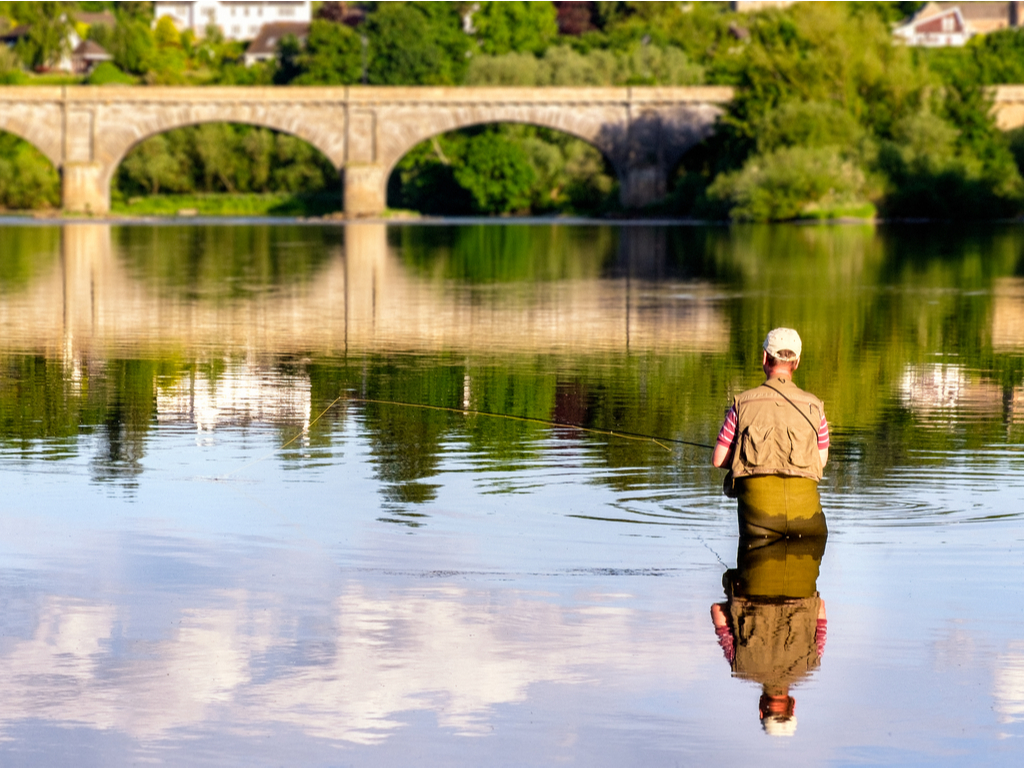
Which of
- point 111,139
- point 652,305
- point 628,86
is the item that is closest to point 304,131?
point 111,139

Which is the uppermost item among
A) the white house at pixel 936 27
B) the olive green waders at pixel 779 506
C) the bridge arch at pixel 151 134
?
the white house at pixel 936 27

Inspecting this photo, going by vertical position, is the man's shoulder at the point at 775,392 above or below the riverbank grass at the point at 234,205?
below

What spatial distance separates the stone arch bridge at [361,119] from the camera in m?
99.8

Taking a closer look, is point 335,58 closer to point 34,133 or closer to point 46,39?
point 34,133

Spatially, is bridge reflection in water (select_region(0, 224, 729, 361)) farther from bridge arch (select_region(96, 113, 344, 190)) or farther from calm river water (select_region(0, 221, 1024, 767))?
bridge arch (select_region(96, 113, 344, 190))

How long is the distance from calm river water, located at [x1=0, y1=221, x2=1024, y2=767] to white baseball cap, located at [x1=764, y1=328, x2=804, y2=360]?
41.7 inches

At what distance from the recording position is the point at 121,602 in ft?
26.7

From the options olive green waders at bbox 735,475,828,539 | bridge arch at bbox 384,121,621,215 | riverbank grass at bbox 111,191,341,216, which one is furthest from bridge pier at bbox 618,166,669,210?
olive green waders at bbox 735,475,828,539

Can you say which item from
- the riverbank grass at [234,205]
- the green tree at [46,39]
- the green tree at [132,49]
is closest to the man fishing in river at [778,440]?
the riverbank grass at [234,205]

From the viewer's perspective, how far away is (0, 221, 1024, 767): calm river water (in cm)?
638

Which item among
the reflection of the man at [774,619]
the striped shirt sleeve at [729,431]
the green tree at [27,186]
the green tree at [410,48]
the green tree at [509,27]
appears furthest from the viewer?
the green tree at [509,27]

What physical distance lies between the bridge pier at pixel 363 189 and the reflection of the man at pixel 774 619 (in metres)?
94.1

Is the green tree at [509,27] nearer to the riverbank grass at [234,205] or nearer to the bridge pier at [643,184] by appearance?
the riverbank grass at [234,205]

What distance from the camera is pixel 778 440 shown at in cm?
889
